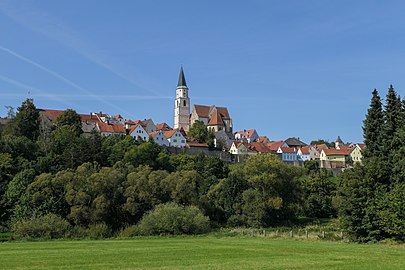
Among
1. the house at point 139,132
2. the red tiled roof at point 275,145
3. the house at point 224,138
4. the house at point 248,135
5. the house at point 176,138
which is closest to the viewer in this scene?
the house at point 139,132

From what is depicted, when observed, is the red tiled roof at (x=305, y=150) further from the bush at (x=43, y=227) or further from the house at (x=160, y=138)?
the bush at (x=43, y=227)

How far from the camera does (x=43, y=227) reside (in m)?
51.7

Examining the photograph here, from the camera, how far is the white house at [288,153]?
140 m

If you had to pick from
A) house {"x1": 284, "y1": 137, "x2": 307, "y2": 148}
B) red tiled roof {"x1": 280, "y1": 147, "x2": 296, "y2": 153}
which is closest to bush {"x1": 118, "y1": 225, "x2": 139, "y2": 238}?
red tiled roof {"x1": 280, "y1": 147, "x2": 296, "y2": 153}

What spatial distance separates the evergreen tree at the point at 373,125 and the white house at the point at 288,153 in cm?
9302

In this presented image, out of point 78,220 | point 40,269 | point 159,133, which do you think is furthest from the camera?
point 159,133

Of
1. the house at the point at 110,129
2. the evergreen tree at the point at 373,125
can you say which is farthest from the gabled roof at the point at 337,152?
the evergreen tree at the point at 373,125

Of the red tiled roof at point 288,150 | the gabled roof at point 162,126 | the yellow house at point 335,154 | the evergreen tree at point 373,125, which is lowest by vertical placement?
the evergreen tree at point 373,125

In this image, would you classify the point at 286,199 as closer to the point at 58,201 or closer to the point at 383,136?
the point at 383,136

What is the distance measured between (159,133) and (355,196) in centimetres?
8176

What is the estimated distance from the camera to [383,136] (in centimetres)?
4350

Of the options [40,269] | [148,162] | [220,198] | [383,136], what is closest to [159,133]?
[148,162]

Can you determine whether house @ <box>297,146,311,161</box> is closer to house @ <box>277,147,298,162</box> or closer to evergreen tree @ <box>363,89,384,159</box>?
house @ <box>277,147,298,162</box>

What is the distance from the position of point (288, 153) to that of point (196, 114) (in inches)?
1197
